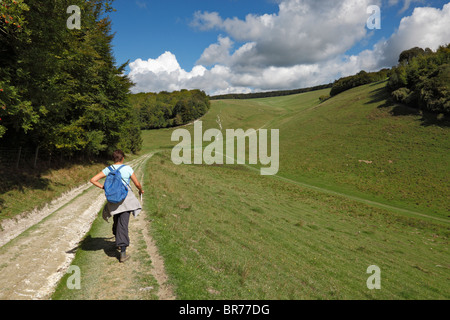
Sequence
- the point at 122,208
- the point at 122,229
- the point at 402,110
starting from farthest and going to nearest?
the point at 402,110 < the point at 122,229 < the point at 122,208

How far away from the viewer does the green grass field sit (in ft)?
28.9

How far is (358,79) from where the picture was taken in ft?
373

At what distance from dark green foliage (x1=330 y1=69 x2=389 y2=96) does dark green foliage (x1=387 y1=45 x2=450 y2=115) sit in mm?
38657

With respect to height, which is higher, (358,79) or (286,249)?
(358,79)

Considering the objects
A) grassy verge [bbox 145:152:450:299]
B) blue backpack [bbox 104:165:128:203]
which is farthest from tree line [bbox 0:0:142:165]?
grassy verge [bbox 145:152:450:299]

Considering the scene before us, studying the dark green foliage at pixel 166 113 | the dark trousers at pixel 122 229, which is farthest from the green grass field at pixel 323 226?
the dark green foliage at pixel 166 113

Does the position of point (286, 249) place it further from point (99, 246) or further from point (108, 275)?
point (108, 275)

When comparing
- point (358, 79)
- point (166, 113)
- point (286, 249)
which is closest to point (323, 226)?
point (286, 249)

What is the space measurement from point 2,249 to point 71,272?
3986 mm

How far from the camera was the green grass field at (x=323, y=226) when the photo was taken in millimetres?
8797

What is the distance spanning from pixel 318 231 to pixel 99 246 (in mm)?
16502

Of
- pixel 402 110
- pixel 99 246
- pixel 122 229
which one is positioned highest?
pixel 402 110

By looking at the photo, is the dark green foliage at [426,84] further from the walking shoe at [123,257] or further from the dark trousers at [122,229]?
the walking shoe at [123,257]

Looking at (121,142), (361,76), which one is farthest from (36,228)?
(361,76)
